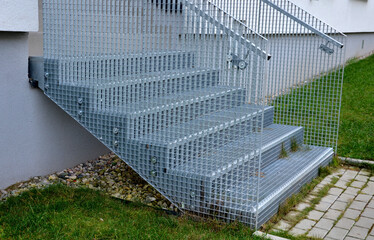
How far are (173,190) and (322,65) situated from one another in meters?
2.78

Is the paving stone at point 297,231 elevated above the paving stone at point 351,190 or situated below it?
below

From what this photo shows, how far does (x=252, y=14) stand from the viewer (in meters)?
6.24

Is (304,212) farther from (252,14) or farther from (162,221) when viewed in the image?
(252,14)

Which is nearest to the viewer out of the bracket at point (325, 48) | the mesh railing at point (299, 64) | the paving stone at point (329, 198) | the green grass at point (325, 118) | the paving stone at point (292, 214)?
the paving stone at point (292, 214)

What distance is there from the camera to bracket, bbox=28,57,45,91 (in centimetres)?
459

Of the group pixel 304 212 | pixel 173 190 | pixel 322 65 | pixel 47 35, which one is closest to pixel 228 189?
pixel 173 190

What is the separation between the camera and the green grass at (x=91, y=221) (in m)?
3.52

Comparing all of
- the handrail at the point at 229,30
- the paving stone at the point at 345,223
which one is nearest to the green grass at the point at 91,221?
the paving stone at the point at 345,223

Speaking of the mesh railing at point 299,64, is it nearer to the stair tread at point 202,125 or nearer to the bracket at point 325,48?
the bracket at point 325,48

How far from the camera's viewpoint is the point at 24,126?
469 centimetres

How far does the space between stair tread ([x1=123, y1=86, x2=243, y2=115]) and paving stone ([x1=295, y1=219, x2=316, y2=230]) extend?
1.24 meters

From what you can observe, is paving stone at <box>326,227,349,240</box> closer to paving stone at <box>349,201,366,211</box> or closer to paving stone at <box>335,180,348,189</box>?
paving stone at <box>349,201,366,211</box>

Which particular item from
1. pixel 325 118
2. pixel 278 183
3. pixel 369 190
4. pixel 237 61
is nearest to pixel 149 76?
pixel 237 61

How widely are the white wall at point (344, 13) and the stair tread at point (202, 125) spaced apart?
641 cm
